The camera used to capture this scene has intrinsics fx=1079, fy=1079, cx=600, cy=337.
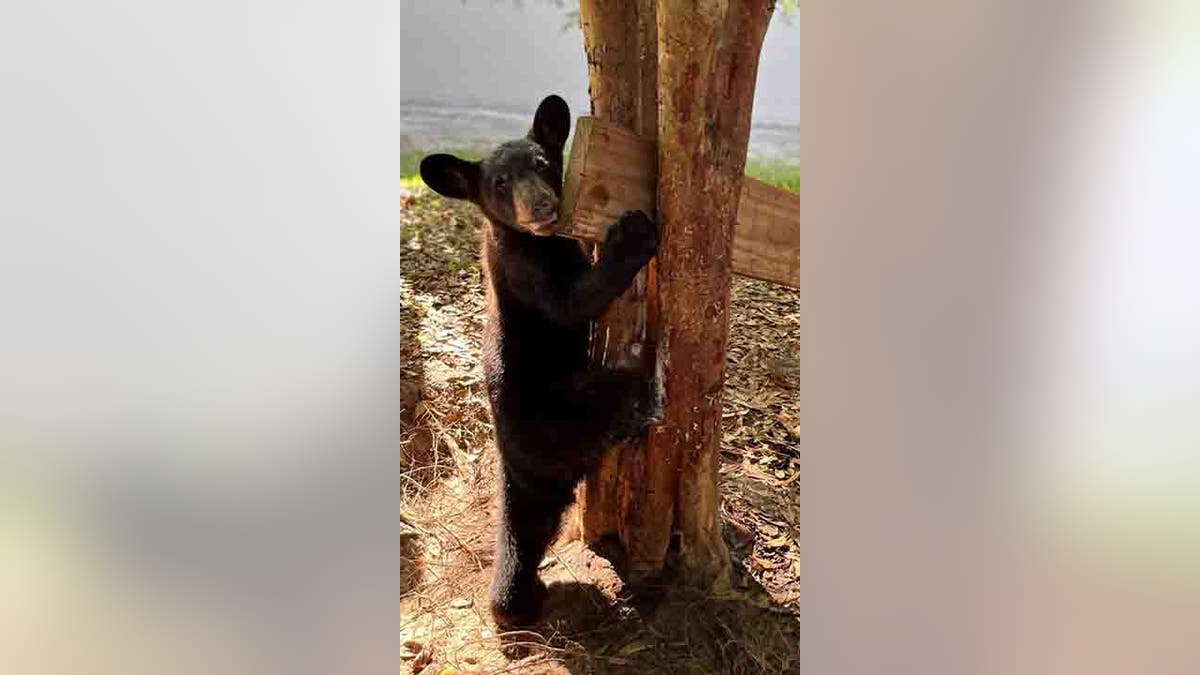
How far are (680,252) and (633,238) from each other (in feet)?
0.41

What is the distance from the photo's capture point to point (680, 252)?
253 cm

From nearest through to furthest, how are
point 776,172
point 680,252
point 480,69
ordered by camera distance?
point 480,69
point 680,252
point 776,172

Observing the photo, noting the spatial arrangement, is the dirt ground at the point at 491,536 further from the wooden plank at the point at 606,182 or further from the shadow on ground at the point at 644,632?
the wooden plank at the point at 606,182

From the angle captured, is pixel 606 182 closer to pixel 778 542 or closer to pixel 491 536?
pixel 491 536

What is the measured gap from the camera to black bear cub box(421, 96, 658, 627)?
2.44 m

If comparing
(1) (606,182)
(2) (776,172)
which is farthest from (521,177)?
(2) (776,172)

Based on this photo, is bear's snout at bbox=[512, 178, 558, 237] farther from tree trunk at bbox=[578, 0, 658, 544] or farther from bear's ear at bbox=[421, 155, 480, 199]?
tree trunk at bbox=[578, 0, 658, 544]

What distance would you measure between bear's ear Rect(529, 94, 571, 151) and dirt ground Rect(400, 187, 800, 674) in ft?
0.75

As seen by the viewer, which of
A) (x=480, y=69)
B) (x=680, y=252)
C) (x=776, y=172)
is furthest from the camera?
(x=776, y=172)
